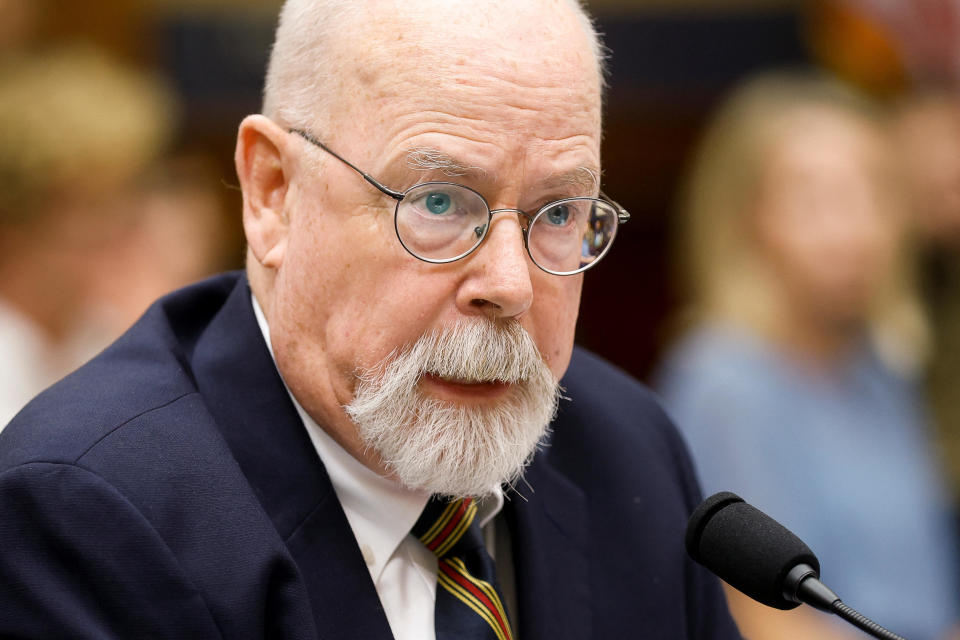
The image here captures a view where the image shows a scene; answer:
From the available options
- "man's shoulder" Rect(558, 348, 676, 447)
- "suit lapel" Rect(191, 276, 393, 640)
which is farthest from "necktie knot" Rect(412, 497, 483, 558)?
"man's shoulder" Rect(558, 348, 676, 447)

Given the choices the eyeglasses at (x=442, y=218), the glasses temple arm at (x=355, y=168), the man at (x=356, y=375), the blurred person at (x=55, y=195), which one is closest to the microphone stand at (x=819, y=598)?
the man at (x=356, y=375)

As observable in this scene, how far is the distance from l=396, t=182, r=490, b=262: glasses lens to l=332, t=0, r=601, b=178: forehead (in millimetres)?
49

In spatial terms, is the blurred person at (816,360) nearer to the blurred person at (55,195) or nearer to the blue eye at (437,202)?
the blurred person at (55,195)

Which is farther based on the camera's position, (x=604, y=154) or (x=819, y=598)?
(x=604, y=154)

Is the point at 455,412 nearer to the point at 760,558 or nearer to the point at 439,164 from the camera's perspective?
the point at 439,164

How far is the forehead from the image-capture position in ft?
4.84

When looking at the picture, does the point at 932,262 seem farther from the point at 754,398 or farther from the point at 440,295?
the point at 440,295

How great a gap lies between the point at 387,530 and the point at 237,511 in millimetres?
255

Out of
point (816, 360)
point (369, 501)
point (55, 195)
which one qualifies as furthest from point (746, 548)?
point (55, 195)

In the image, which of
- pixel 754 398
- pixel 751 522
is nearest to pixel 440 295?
pixel 751 522

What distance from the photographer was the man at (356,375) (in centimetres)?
136

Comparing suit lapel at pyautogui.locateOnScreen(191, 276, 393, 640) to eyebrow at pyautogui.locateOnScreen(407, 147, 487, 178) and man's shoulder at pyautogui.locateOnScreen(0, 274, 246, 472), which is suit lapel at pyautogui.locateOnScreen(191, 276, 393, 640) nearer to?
man's shoulder at pyautogui.locateOnScreen(0, 274, 246, 472)

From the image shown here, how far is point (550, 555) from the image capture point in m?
1.74

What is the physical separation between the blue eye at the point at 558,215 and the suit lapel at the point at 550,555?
0.40m
